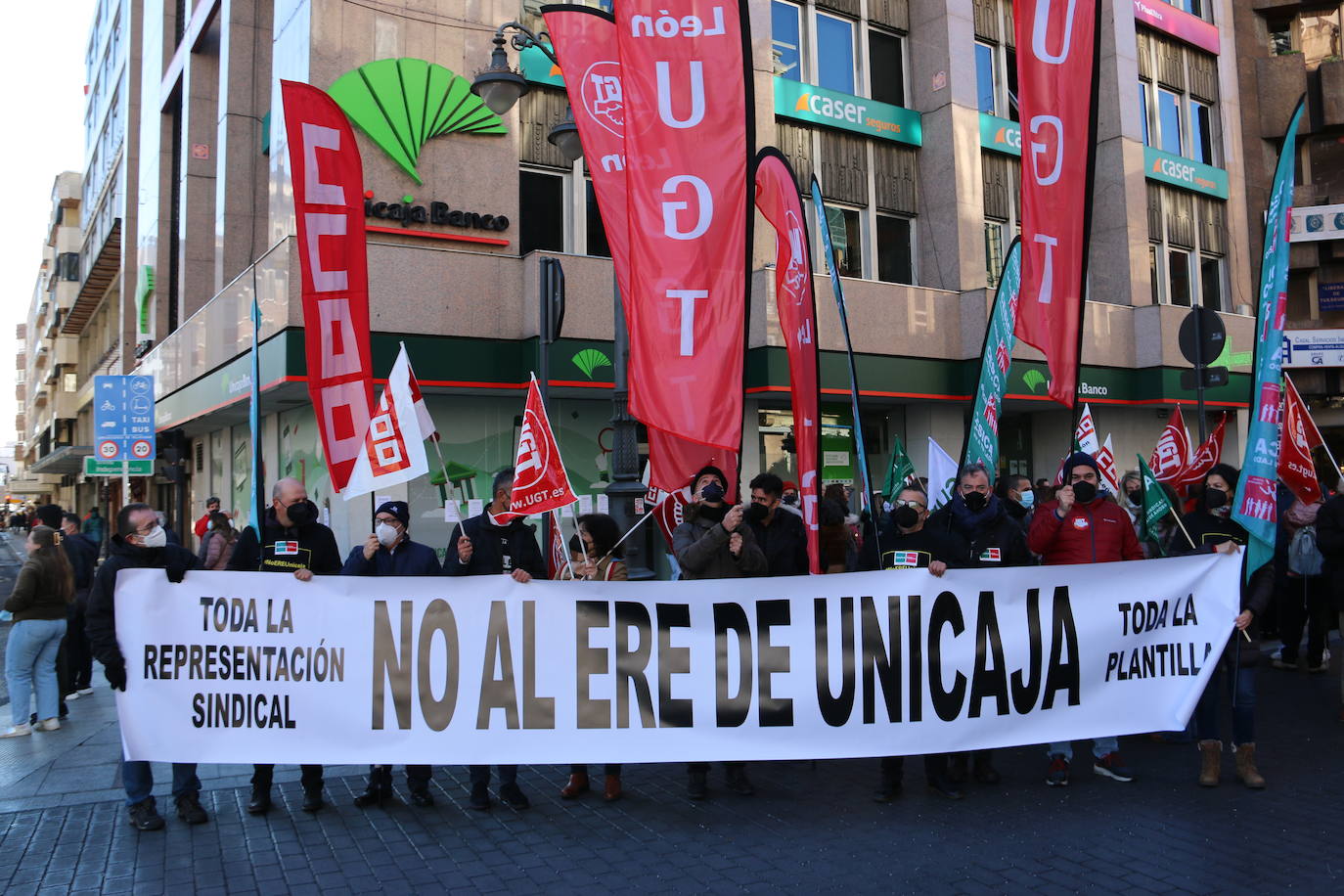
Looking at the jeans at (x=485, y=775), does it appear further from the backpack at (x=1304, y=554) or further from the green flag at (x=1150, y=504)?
the backpack at (x=1304, y=554)

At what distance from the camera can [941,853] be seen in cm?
512

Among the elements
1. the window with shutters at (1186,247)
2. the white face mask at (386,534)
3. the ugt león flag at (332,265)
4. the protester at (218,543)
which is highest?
the window with shutters at (1186,247)

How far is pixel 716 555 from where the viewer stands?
21.0 ft

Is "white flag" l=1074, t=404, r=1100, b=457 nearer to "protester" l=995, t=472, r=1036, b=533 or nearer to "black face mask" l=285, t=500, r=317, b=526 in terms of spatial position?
"protester" l=995, t=472, r=1036, b=533

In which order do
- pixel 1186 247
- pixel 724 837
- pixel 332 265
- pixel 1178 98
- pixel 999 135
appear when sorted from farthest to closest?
pixel 1178 98 → pixel 1186 247 → pixel 999 135 → pixel 332 265 → pixel 724 837

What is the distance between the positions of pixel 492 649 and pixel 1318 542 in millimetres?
7201

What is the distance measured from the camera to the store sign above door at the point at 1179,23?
22078mm

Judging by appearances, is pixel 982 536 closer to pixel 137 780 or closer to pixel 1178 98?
pixel 137 780

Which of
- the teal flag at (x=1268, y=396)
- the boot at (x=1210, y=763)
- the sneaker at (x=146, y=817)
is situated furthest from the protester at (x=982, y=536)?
the sneaker at (x=146, y=817)

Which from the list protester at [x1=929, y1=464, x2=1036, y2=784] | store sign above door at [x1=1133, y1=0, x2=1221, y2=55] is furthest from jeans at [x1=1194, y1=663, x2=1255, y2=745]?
store sign above door at [x1=1133, y1=0, x2=1221, y2=55]

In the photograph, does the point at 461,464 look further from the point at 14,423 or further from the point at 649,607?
the point at 14,423

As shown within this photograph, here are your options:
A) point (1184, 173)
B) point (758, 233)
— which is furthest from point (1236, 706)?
point (1184, 173)

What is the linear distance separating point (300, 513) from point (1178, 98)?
23527 mm

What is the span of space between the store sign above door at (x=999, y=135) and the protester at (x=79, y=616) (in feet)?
54.1
